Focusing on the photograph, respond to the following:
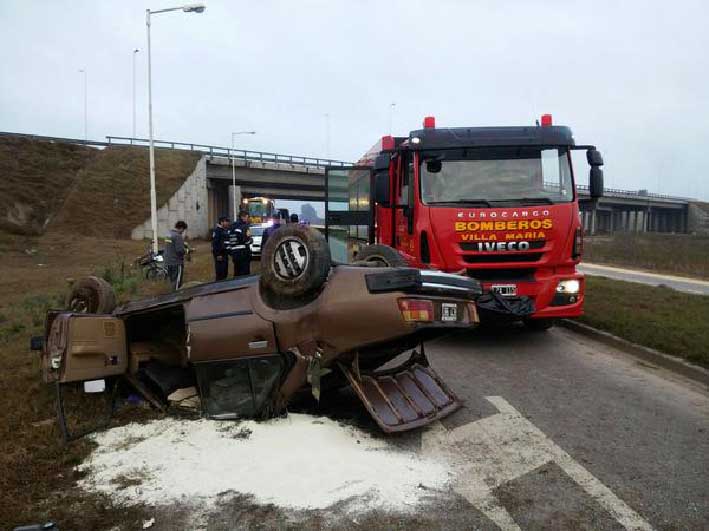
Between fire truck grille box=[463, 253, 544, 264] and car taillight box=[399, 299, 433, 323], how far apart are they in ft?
11.5

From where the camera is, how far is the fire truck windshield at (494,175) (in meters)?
7.69

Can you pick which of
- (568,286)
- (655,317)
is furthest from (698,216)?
(568,286)

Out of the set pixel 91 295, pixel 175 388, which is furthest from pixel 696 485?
pixel 91 295

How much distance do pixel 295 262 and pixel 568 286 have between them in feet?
15.2

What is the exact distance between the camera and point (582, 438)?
14.2 feet

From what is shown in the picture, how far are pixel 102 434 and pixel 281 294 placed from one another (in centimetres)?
167

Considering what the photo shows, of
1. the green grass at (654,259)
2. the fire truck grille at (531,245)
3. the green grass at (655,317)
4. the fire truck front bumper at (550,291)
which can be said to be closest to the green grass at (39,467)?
the fire truck grille at (531,245)

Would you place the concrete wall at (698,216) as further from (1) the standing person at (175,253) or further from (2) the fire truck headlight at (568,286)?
(2) the fire truck headlight at (568,286)

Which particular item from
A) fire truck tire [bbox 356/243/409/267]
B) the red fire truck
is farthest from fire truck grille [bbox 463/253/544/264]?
fire truck tire [bbox 356/243/409/267]

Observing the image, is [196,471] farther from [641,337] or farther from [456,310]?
[641,337]

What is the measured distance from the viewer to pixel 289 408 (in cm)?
464

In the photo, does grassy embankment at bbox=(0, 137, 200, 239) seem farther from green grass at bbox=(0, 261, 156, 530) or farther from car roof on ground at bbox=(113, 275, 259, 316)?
car roof on ground at bbox=(113, 275, 259, 316)

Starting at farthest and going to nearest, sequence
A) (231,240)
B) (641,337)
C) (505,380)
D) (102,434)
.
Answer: (231,240) < (641,337) < (505,380) < (102,434)

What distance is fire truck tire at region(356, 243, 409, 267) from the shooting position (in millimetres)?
4996
